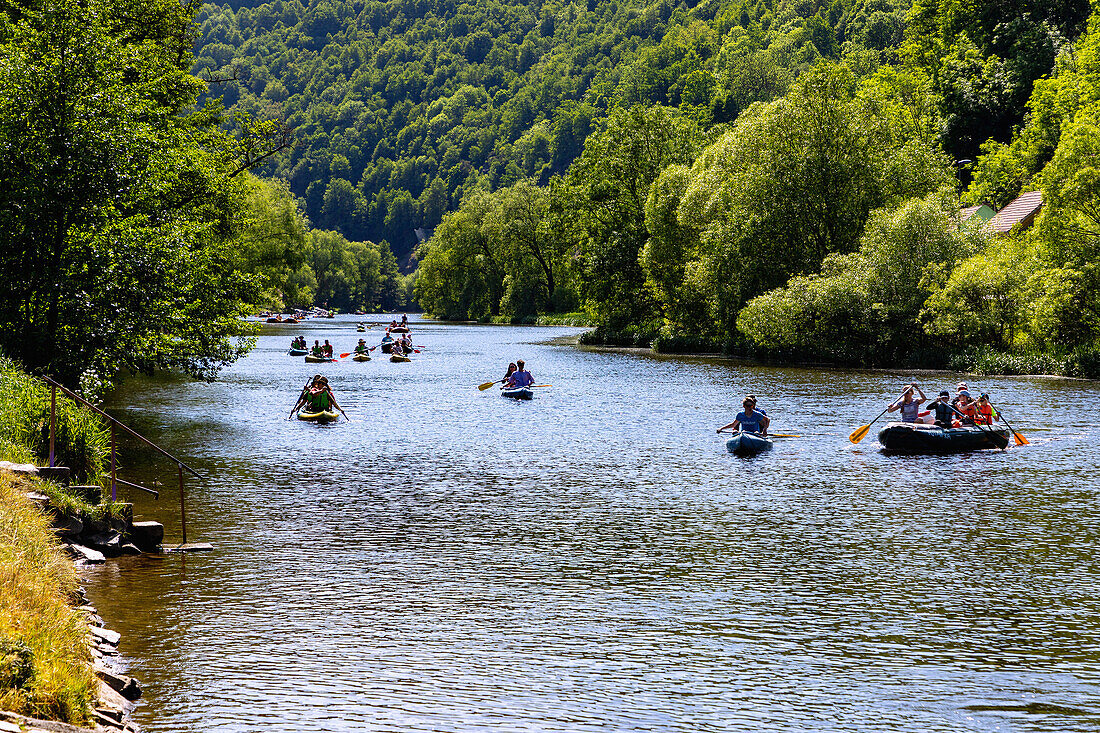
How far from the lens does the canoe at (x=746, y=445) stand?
24.3m

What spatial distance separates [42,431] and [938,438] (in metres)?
20.2

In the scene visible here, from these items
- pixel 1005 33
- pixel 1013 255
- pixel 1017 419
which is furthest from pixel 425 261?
pixel 1017 419

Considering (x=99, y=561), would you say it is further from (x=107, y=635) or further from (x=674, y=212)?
(x=674, y=212)

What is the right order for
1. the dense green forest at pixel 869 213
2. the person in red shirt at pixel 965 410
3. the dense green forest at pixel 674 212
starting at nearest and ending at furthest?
the dense green forest at pixel 674 212 < the person in red shirt at pixel 965 410 < the dense green forest at pixel 869 213

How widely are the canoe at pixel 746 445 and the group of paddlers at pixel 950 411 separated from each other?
4.77m

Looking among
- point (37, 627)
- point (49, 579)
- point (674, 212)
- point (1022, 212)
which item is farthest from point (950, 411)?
point (1022, 212)

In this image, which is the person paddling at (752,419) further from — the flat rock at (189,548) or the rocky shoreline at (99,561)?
the rocky shoreline at (99,561)

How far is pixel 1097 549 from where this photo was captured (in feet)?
48.5

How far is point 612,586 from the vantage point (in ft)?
43.0

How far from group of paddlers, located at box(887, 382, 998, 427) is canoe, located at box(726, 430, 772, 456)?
4769mm

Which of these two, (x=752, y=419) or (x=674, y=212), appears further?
(x=674, y=212)

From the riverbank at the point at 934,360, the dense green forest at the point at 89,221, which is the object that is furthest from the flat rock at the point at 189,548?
the riverbank at the point at 934,360

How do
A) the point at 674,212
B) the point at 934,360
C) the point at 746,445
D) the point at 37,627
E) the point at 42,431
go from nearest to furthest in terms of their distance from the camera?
the point at 37,627 < the point at 42,431 < the point at 746,445 < the point at 934,360 < the point at 674,212

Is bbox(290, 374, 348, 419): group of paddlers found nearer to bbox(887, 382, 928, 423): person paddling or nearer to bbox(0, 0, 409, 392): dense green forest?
bbox(0, 0, 409, 392): dense green forest
